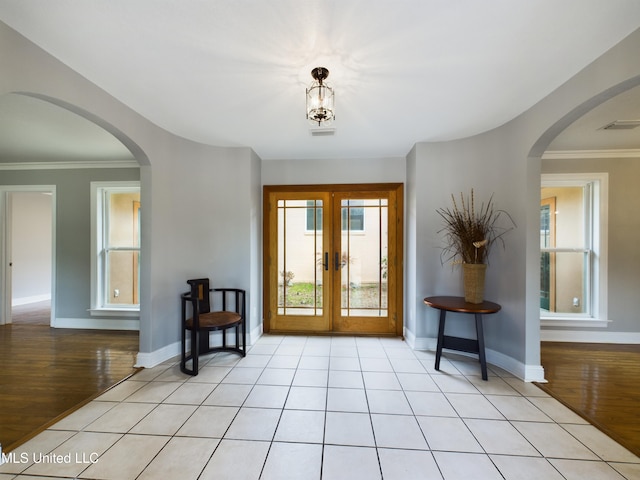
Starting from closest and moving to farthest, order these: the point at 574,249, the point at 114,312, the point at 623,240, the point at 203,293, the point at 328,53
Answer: the point at 328,53 < the point at 203,293 < the point at 623,240 < the point at 574,249 < the point at 114,312

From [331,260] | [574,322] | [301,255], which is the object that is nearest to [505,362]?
[574,322]

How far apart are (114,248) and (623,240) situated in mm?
7084

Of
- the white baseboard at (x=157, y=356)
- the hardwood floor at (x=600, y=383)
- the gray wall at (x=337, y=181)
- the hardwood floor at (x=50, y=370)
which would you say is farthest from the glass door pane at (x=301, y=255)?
the hardwood floor at (x=600, y=383)

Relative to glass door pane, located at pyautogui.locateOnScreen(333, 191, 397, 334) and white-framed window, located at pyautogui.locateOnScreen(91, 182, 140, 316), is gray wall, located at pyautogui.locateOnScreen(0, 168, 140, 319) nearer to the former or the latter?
white-framed window, located at pyautogui.locateOnScreen(91, 182, 140, 316)

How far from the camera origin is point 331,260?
3.93m

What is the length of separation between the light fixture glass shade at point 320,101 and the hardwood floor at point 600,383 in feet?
9.46

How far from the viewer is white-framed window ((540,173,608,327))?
3605 millimetres

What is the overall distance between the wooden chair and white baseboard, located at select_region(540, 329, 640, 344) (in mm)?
3965

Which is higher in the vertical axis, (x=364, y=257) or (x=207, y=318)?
(x=364, y=257)

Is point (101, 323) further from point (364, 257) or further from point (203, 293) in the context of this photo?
point (364, 257)

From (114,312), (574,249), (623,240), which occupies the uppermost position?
(623,240)

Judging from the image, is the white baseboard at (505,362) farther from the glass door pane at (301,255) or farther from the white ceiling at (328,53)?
the white ceiling at (328,53)

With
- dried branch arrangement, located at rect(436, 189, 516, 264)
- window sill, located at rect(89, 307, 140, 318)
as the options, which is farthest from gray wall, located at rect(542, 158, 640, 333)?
window sill, located at rect(89, 307, 140, 318)

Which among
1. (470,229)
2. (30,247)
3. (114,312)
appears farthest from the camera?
(30,247)
